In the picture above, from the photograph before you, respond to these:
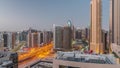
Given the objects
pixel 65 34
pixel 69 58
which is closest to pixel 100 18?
pixel 65 34

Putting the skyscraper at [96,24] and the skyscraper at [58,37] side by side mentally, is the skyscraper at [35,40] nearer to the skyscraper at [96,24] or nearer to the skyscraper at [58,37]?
the skyscraper at [58,37]

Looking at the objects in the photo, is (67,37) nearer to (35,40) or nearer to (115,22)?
(35,40)

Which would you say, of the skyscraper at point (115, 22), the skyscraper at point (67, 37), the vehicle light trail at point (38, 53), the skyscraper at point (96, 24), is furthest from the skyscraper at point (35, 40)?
the skyscraper at point (115, 22)

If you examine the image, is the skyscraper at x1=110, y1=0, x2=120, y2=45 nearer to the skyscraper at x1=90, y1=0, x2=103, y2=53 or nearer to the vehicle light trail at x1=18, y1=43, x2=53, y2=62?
the skyscraper at x1=90, y1=0, x2=103, y2=53

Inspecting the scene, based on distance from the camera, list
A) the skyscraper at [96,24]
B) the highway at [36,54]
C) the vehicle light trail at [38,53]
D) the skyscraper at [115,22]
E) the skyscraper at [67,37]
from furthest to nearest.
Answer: the skyscraper at [67,37]
the skyscraper at [96,24]
the vehicle light trail at [38,53]
the highway at [36,54]
the skyscraper at [115,22]

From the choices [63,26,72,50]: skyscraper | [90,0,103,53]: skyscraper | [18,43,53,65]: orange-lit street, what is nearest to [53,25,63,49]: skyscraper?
[63,26,72,50]: skyscraper
